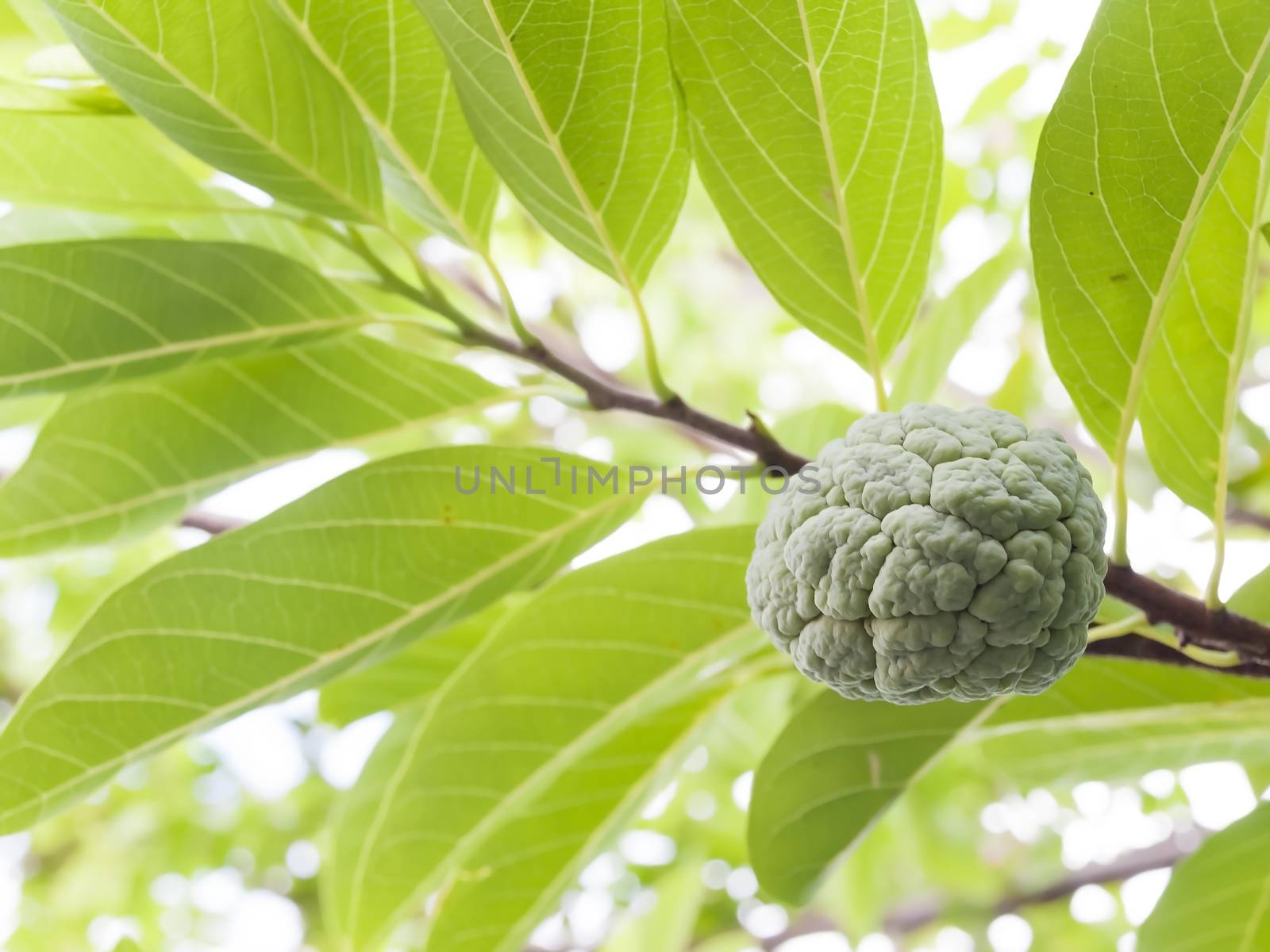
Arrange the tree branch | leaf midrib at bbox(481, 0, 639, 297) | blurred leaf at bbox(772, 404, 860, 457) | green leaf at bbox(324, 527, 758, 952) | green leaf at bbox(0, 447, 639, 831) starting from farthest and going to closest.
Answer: the tree branch < blurred leaf at bbox(772, 404, 860, 457) < green leaf at bbox(324, 527, 758, 952) < green leaf at bbox(0, 447, 639, 831) < leaf midrib at bbox(481, 0, 639, 297)

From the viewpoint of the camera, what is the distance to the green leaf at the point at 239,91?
119cm

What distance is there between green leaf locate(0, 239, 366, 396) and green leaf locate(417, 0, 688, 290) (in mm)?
371

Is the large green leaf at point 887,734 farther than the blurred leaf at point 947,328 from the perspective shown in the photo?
No

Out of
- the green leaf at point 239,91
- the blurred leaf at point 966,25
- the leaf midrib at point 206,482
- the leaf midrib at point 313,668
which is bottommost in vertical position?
the leaf midrib at point 313,668

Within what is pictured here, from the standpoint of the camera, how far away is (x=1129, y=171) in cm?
110

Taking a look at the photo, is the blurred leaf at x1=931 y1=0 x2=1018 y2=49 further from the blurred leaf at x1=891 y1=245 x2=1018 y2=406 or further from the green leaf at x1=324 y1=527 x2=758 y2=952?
the green leaf at x1=324 y1=527 x2=758 y2=952

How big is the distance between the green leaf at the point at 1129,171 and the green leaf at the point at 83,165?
1226 mm

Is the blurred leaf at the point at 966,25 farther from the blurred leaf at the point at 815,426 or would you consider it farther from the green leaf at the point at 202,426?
the green leaf at the point at 202,426

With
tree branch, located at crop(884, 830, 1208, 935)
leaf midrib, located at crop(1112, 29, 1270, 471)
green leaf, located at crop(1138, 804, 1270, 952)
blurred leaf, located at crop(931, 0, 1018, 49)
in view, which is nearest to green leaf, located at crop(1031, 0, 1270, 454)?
leaf midrib, located at crop(1112, 29, 1270, 471)

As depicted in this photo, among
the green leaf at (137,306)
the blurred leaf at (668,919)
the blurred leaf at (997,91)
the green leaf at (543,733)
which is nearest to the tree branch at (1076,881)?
the blurred leaf at (668,919)

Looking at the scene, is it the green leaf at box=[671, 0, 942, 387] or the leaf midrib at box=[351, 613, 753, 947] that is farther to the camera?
the leaf midrib at box=[351, 613, 753, 947]

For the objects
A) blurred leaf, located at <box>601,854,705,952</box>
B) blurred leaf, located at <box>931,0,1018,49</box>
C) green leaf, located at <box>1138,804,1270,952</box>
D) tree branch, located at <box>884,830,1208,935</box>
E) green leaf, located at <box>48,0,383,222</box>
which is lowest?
tree branch, located at <box>884,830,1208,935</box>

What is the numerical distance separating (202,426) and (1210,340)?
137 centimetres

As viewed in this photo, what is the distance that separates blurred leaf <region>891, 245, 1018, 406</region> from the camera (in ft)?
5.63
